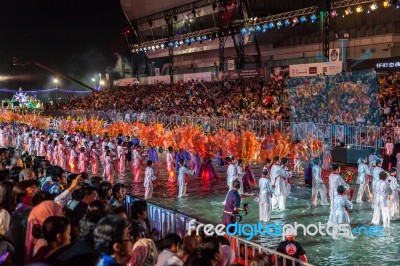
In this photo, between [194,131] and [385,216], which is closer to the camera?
[385,216]

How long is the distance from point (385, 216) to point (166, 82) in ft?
101

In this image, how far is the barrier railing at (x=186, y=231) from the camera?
6.86 meters

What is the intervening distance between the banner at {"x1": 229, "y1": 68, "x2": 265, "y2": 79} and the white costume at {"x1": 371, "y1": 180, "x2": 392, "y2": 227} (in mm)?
18333

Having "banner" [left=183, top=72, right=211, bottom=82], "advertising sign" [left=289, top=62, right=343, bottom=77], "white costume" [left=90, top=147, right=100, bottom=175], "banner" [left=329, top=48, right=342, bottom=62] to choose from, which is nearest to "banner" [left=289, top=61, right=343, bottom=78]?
"advertising sign" [left=289, top=62, right=343, bottom=77]

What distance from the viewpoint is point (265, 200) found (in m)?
12.7

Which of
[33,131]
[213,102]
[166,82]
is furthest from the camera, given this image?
[166,82]

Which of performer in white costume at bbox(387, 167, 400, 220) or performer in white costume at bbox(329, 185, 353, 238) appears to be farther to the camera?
performer in white costume at bbox(387, 167, 400, 220)

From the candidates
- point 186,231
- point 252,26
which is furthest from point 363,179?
point 252,26

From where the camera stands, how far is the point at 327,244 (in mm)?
10750

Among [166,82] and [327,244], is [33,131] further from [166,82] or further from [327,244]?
[327,244]

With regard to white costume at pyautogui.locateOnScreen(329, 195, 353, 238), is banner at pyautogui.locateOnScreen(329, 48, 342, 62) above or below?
above

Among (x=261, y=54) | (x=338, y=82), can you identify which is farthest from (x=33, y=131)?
(x=261, y=54)

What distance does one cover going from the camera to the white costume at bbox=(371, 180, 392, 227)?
39.7 feet

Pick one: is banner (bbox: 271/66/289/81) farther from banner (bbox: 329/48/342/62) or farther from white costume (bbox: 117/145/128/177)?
white costume (bbox: 117/145/128/177)
